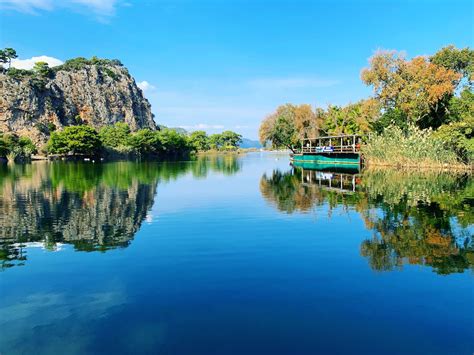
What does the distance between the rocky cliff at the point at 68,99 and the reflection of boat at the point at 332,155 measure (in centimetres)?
9175

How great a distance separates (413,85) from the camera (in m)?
53.5

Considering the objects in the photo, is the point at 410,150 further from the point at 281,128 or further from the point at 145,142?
the point at 145,142

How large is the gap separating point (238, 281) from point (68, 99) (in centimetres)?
16916

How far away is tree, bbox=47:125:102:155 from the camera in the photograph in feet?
354

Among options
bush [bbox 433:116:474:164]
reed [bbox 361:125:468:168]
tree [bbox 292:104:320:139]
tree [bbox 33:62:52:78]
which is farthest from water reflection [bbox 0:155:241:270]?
tree [bbox 33:62:52:78]

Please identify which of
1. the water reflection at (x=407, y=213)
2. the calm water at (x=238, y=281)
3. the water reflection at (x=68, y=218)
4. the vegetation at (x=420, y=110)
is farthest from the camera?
the vegetation at (x=420, y=110)

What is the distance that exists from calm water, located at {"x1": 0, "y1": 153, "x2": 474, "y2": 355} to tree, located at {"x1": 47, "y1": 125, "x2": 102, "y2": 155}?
90.7 m

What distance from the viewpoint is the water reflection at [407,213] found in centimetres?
1323

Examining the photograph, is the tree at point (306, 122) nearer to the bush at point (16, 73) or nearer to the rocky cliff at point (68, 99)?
the rocky cliff at point (68, 99)

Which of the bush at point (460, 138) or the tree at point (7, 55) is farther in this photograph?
the tree at point (7, 55)

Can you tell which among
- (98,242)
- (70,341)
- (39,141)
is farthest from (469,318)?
(39,141)

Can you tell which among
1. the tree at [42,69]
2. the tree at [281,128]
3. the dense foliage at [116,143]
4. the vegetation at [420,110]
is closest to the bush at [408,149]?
the vegetation at [420,110]

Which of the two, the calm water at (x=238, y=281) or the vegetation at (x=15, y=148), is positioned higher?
the vegetation at (x=15, y=148)

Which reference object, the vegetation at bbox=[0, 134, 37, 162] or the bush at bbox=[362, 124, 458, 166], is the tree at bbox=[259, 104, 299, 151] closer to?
the bush at bbox=[362, 124, 458, 166]
